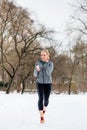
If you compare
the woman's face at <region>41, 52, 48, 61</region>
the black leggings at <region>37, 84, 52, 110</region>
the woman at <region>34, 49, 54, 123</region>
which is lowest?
the black leggings at <region>37, 84, 52, 110</region>

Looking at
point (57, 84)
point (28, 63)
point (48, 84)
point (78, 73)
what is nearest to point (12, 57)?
point (28, 63)

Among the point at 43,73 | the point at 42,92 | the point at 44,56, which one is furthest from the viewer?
the point at 42,92

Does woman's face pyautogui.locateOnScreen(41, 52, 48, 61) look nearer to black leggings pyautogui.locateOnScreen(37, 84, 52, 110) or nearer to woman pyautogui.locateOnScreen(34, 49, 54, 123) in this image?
woman pyautogui.locateOnScreen(34, 49, 54, 123)

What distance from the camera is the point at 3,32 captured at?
46.8m

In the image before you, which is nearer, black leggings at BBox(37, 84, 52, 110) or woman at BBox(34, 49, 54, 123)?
woman at BBox(34, 49, 54, 123)

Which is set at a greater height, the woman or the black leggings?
the woman

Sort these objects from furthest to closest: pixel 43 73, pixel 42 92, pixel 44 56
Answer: pixel 42 92
pixel 43 73
pixel 44 56

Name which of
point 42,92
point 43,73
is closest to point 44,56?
point 43,73

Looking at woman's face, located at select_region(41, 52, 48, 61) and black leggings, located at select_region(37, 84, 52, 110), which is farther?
black leggings, located at select_region(37, 84, 52, 110)

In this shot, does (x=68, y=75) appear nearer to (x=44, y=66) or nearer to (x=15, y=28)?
(x=15, y=28)

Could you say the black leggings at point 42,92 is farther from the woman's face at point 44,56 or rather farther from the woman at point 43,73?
the woman's face at point 44,56

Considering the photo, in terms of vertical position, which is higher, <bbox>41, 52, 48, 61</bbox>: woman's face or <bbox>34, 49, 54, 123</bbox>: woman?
<bbox>41, 52, 48, 61</bbox>: woman's face

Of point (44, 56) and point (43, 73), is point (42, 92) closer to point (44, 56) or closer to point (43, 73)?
point (43, 73)

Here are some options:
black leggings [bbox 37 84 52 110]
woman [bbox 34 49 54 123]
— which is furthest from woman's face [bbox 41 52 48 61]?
black leggings [bbox 37 84 52 110]
